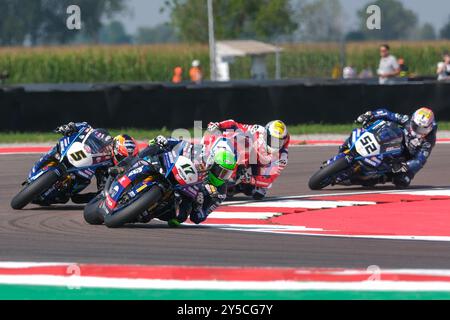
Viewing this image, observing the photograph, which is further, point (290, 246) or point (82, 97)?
point (82, 97)

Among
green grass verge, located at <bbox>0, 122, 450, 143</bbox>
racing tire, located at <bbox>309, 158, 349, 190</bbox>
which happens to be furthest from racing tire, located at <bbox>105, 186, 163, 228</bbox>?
green grass verge, located at <bbox>0, 122, 450, 143</bbox>

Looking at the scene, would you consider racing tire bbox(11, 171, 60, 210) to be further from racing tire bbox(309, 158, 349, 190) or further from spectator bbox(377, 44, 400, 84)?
spectator bbox(377, 44, 400, 84)

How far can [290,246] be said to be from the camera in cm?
1070

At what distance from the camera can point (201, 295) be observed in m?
8.38

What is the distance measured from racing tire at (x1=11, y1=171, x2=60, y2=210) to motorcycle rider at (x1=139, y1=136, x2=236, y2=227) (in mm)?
1854

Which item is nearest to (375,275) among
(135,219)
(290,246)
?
(290,246)

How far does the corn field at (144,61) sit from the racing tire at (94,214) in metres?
33.9

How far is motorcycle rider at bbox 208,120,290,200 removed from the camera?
15125 millimetres

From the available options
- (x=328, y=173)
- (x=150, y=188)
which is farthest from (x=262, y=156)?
(x=150, y=188)

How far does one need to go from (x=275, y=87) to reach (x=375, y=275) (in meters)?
16.5

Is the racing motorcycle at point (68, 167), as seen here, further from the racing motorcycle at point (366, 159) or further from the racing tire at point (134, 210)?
the racing motorcycle at point (366, 159)

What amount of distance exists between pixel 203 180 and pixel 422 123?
17.8 feet
